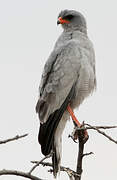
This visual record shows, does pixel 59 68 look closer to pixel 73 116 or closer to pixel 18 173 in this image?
pixel 73 116

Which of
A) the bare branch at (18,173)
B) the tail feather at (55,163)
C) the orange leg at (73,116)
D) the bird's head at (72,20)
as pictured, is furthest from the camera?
the bird's head at (72,20)

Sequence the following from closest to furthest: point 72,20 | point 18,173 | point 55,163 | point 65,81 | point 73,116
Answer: point 18,173, point 55,163, point 73,116, point 65,81, point 72,20

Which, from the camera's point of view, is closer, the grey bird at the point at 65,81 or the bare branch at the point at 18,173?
the bare branch at the point at 18,173

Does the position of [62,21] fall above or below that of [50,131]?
above

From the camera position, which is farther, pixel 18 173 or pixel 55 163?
pixel 55 163

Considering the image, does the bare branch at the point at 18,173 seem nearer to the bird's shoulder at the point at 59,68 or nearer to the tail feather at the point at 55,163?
the tail feather at the point at 55,163

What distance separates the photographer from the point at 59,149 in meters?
5.97

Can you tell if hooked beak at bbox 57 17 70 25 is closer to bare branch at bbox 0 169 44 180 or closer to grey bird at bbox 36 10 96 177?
grey bird at bbox 36 10 96 177

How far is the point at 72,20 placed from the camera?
747 centimetres

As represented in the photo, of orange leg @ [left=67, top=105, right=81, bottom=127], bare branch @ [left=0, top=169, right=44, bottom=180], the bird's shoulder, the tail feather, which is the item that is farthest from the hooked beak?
bare branch @ [left=0, top=169, right=44, bottom=180]

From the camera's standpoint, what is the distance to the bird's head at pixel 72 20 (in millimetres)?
7398

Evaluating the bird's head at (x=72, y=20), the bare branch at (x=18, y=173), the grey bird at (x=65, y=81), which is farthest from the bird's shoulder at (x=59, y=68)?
the bare branch at (x=18, y=173)

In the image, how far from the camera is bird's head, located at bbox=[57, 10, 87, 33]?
740cm

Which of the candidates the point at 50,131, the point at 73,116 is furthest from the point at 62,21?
the point at 50,131
